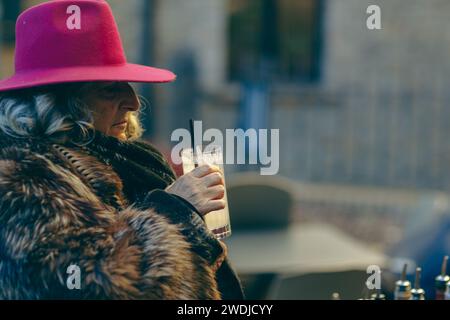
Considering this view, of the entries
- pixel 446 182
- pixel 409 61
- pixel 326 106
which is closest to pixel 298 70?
pixel 326 106

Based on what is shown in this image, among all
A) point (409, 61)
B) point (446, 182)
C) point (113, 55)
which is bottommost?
point (446, 182)

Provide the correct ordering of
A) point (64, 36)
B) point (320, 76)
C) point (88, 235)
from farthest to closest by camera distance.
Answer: point (320, 76), point (64, 36), point (88, 235)

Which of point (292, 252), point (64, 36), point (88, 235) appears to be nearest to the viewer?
point (88, 235)

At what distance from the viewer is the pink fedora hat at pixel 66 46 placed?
2.18 metres

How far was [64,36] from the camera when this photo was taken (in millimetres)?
2189

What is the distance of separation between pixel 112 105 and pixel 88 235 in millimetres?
351

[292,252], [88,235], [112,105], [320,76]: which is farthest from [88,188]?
[320,76]

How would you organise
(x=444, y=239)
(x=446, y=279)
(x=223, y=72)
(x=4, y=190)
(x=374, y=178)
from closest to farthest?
(x=4, y=190), (x=446, y=279), (x=444, y=239), (x=374, y=178), (x=223, y=72)

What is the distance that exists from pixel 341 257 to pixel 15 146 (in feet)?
10.7

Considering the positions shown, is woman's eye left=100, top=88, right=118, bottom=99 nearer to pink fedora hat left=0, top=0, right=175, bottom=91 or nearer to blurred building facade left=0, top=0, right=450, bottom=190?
pink fedora hat left=0, top=0, right=175, bottom=91

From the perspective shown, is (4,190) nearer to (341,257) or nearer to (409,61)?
(341,257)

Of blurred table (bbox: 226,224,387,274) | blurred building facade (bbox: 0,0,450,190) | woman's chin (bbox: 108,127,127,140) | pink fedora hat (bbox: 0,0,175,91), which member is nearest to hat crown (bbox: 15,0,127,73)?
pink fedora hat (bbox: 0,0,175,91)

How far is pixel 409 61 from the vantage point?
11102mm

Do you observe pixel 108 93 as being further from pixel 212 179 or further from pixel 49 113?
pixel 212 179
